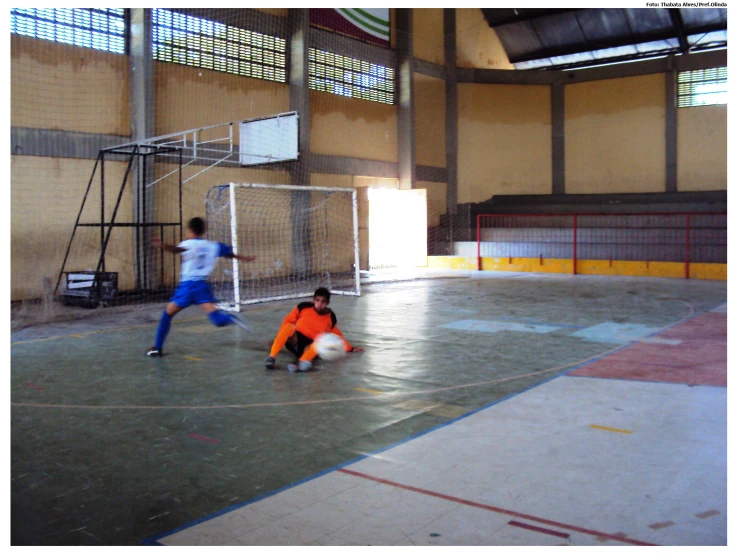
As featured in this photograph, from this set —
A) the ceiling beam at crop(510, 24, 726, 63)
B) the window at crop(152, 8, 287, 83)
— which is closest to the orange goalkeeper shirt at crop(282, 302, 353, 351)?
the window at crop(152, 8, 287, 83)

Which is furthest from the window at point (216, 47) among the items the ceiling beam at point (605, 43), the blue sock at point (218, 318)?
the ceiling beam at point (605, 43)

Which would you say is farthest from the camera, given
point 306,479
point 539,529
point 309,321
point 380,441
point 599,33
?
point 599,33

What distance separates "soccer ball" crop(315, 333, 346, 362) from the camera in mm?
7629

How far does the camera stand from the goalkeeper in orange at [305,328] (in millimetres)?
7496

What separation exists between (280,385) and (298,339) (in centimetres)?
110

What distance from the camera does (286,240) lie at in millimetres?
19359

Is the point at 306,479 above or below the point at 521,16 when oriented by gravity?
below

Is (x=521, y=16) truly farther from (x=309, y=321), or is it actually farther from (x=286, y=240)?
(x=309, y=321)

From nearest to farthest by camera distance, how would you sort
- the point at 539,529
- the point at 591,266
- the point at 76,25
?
the point at 539,529
the point at 76,25
the point at 591,266

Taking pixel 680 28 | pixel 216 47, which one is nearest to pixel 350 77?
pixel 216 47

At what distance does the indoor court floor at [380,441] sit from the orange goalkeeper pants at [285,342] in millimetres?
234

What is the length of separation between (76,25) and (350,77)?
31.3 ft

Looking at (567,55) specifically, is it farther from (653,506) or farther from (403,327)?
(653,506)

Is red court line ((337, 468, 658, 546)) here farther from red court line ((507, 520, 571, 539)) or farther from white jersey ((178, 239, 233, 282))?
white jersey ((178, 239, 233, 282))
